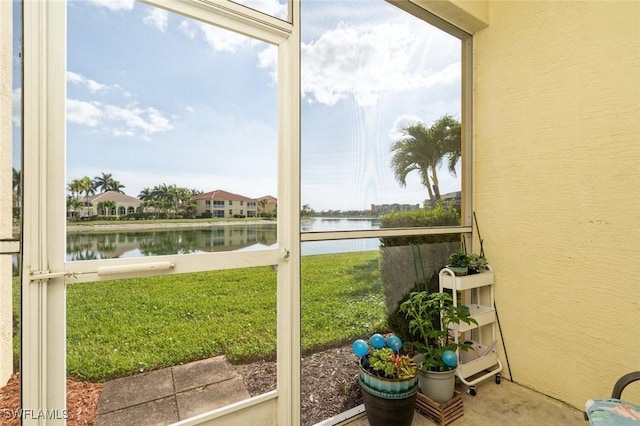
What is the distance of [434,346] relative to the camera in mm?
2020

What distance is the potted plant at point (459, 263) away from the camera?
2.20 meters

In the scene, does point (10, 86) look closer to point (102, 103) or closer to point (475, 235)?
point (102, 103)

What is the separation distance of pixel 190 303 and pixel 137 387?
1.28 ft

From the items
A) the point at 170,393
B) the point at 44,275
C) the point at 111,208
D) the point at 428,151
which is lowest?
the point at 170,393

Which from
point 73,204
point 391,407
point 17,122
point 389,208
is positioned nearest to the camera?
point 17,122

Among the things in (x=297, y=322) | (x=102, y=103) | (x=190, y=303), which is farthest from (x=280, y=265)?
(x=102, y=103)

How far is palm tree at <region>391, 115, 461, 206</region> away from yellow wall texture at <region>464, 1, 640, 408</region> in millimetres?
223

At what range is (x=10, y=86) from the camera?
42.6 inches

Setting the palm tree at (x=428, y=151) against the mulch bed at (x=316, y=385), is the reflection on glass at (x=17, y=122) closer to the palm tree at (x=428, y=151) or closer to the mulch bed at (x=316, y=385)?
the mulch bed at (x=316, y=385)

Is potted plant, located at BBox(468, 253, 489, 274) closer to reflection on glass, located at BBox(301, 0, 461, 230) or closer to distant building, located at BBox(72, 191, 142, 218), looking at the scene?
reflection on glass, located at BBox(301, 0, 461, 230)

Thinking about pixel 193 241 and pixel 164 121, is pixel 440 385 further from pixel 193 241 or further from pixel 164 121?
pixel 164 121

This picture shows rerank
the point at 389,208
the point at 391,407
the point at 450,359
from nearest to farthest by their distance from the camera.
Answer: the point at 391,407
the point at 450,359
the point at 389,208

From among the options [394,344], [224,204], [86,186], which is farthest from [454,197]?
[86,186]

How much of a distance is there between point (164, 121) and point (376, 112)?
4.21 ft
